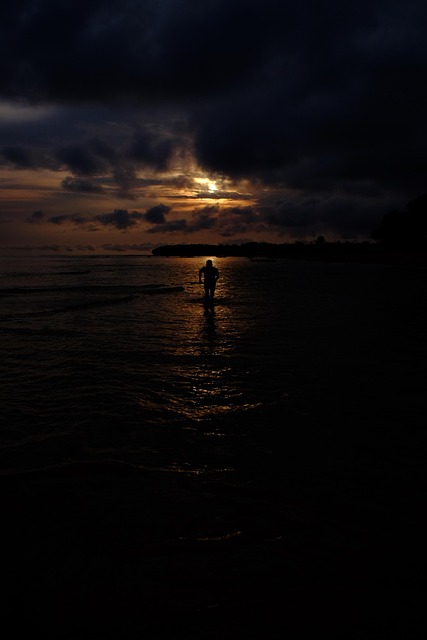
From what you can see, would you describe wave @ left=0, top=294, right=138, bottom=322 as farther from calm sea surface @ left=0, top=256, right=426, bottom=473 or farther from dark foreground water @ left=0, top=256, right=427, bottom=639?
dark foreground water @ left=0, top=256, right=427, bottom=639

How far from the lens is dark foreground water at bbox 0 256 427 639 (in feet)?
10.8

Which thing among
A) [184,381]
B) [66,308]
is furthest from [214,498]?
[66,308]

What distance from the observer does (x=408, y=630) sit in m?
3.07

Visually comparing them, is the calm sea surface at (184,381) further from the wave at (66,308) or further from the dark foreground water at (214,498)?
the wave at (66,308)

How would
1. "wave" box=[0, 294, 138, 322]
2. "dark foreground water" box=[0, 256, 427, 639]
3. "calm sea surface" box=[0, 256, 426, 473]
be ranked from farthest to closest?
"wave" box=[0, 294, 138, 322] < "calm sea surface" box=[0, 256, 426, 473] < "dark foreground water" box=[0, 256, 427, 639]

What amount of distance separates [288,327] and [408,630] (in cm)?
1401

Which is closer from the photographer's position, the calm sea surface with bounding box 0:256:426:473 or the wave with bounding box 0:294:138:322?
the calm sea surface with bounding box 0:256:426:473

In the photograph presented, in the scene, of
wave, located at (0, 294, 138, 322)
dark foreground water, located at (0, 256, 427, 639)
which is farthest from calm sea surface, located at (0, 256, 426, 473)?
wave, located at (0, 294, 138, 322)

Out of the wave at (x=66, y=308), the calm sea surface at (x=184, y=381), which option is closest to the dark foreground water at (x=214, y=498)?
the calm sea surface at (x=184, y=381)

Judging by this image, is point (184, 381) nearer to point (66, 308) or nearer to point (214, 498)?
point (214, 498)

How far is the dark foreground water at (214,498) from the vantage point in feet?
10.8

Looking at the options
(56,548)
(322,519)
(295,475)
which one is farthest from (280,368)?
(56,548)

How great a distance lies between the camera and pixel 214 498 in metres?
4.72

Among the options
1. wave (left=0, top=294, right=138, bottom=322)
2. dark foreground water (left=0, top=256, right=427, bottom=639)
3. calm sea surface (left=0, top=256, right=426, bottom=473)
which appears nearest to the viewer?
dark foreground water (left=0, top=256, right=427, bottom=639)
